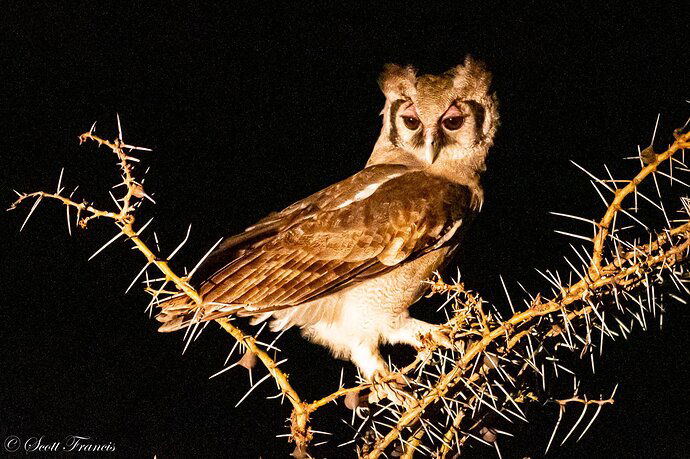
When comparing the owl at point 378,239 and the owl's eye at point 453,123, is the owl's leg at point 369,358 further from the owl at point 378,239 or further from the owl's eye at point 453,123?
the owl's eye at point 453,123

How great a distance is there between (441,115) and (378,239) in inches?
12.0

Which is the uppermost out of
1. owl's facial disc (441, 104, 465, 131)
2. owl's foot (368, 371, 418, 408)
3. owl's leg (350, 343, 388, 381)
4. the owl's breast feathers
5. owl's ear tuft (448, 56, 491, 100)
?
owl's ear tuft (448, 56, 491, 100)

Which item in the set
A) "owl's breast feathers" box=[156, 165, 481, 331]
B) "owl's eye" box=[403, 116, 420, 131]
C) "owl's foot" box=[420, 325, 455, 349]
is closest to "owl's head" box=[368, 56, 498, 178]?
"owl's eye" box=[403, 116, 420, 131]

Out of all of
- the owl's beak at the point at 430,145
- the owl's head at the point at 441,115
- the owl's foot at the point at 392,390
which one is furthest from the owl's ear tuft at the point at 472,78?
the owl's foot at the point at 392,390

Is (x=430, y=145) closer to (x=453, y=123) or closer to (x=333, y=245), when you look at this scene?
(x=453, y=123)

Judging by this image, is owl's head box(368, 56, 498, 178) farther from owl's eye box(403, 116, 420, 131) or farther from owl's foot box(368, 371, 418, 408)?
owl's foot box(368, 371, 418, 408)

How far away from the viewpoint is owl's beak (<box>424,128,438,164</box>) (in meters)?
1.41

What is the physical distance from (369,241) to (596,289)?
1.68 ft

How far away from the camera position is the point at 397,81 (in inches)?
59.2

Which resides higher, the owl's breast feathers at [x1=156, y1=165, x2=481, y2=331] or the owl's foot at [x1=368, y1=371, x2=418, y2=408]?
the owl's breast feathers at [x1=156, y1=165, x2=481, y2=331]

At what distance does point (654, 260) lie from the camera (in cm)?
83

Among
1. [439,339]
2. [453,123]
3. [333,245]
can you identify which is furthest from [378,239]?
[453,123]

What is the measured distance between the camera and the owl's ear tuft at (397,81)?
147 cm

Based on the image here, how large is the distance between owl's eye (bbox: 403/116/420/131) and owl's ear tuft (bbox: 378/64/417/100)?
0.15 ft
